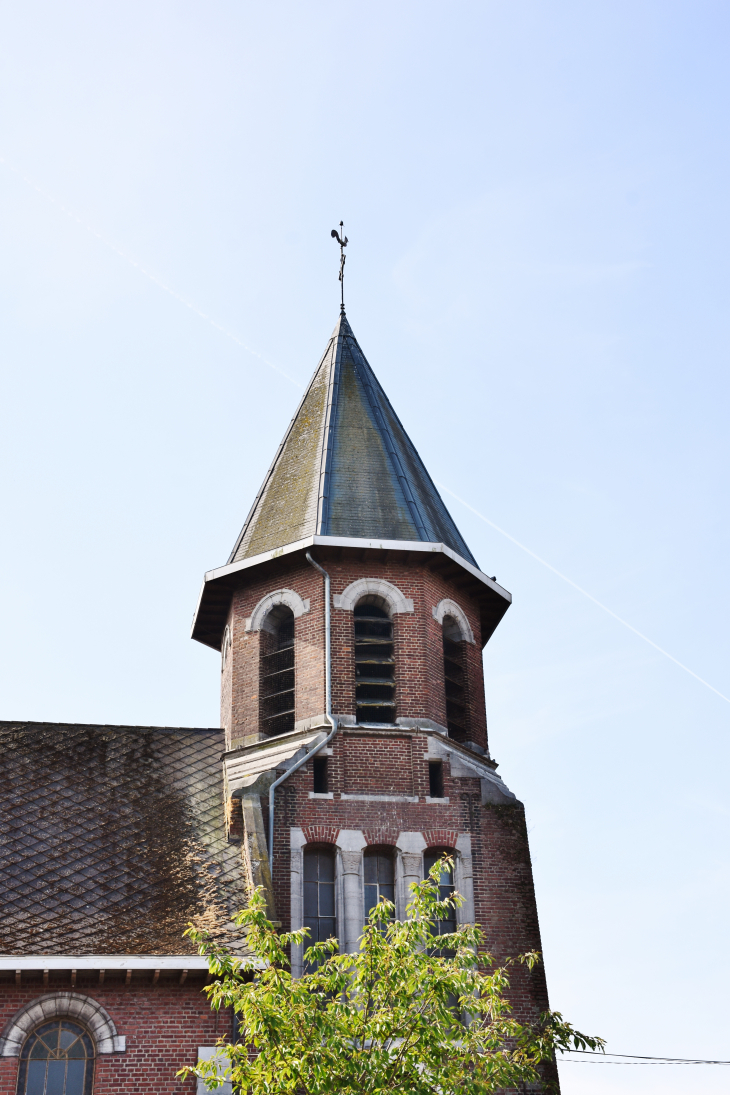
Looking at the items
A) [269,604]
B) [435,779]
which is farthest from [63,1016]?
[269,604]

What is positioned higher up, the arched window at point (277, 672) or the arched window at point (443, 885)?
the arched window at point (277, 672)

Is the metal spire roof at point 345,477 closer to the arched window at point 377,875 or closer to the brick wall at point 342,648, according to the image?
the brick wall at point 342,648

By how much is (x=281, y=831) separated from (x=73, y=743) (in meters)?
4.36

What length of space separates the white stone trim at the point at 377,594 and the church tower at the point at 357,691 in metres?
0.03

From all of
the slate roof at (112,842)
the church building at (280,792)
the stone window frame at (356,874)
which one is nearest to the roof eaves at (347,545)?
the church building at (280,792)

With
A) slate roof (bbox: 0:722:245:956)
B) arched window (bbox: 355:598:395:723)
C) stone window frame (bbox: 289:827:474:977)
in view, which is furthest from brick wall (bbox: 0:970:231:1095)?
arched window (bbox: 355:598:395:723)

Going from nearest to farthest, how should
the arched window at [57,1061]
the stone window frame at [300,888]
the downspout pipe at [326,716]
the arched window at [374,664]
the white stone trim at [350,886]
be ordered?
the arched window at [57,1061]
the stone window frame at [300,888]
the white stone trim at [350,886]
the downspout pipe at [326,716]
the arched window at [374,664]

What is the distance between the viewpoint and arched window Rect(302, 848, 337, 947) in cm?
1745

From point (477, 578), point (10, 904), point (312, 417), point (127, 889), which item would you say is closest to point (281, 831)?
point (127, 889)

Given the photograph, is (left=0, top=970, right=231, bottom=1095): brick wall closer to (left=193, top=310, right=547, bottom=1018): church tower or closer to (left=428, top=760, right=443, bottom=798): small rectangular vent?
(left=193, top=310, right=547, bottom=1018): church tower

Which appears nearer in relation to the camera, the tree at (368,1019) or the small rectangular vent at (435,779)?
the tree at (368,1019)

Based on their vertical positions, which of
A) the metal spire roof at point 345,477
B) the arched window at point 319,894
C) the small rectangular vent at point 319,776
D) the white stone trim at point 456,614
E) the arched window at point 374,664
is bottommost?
the arched window at point 319,894

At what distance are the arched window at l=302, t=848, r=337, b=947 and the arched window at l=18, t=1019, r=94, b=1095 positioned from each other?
3.29 meters

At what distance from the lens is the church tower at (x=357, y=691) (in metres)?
17.9
